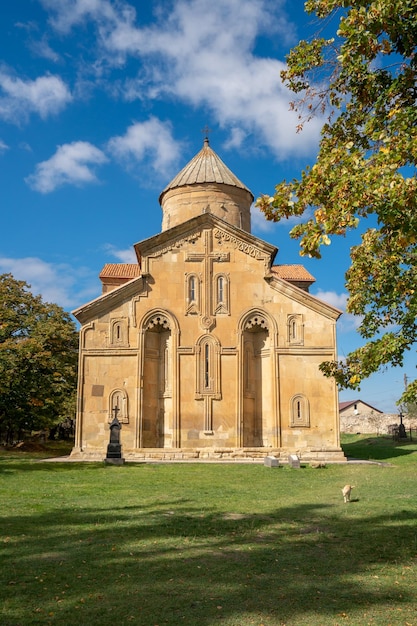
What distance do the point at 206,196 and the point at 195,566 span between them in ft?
74.8

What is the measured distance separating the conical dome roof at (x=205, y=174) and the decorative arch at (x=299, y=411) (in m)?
12.0

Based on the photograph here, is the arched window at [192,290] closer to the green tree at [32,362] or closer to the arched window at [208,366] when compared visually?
the arched window at [208,366]

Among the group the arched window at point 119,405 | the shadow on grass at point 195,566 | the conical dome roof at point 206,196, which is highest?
the conical dome roof at point 206,196

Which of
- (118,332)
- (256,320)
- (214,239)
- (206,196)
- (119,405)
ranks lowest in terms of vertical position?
(119,405)

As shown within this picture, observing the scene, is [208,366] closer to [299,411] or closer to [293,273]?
[299,411]

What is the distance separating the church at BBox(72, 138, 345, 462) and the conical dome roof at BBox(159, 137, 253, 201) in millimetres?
6065

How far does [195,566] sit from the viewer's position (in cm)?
648

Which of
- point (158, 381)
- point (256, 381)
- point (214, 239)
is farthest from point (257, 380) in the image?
point (214, 239)

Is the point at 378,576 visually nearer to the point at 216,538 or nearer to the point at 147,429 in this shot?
the point at 216,538

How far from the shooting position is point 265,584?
5855mm

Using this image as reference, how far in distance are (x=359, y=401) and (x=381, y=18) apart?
5739 centimetres

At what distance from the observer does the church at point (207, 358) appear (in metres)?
20.7

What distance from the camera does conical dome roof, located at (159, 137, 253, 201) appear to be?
27906 mm

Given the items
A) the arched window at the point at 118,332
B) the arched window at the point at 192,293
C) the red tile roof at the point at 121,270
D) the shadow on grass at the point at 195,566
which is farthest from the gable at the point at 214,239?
the shadow on grass at the point at 195,566
